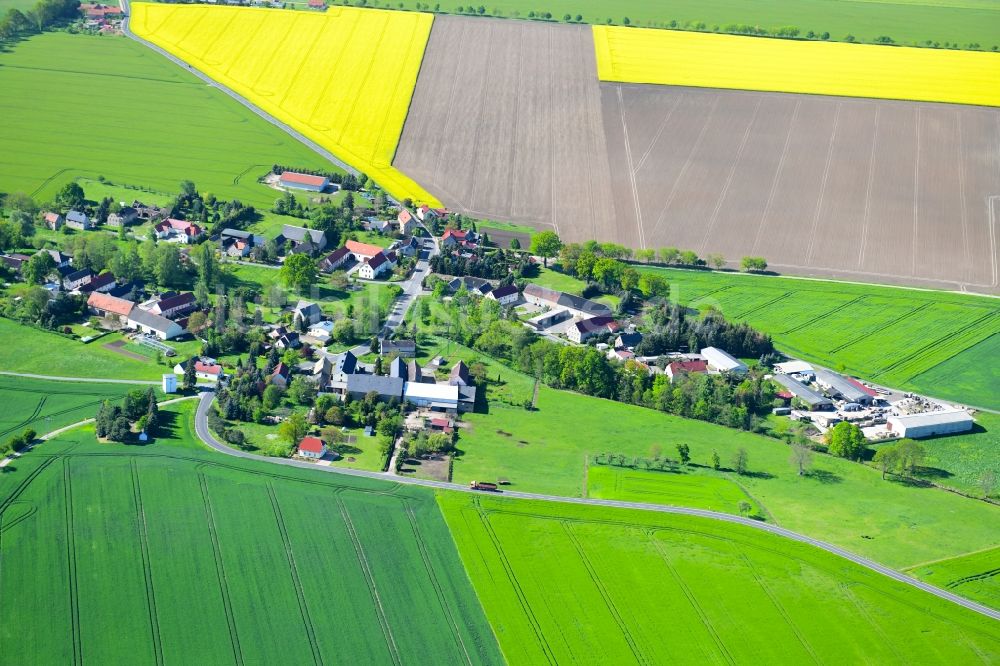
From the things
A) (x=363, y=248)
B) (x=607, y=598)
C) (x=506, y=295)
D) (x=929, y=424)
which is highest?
(x=363, y=248)

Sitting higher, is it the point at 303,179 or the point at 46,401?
the point at 303,179

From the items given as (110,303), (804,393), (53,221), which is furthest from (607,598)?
(53,221)

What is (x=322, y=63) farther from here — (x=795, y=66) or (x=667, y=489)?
(x=667, y=489)

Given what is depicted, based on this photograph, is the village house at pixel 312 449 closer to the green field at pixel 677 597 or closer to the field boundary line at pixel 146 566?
the green field at pixel 677 597

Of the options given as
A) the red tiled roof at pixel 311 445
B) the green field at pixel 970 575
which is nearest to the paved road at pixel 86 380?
the red tiled roof at pixel 311 445

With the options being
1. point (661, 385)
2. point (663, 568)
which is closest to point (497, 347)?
point (661, 385)
